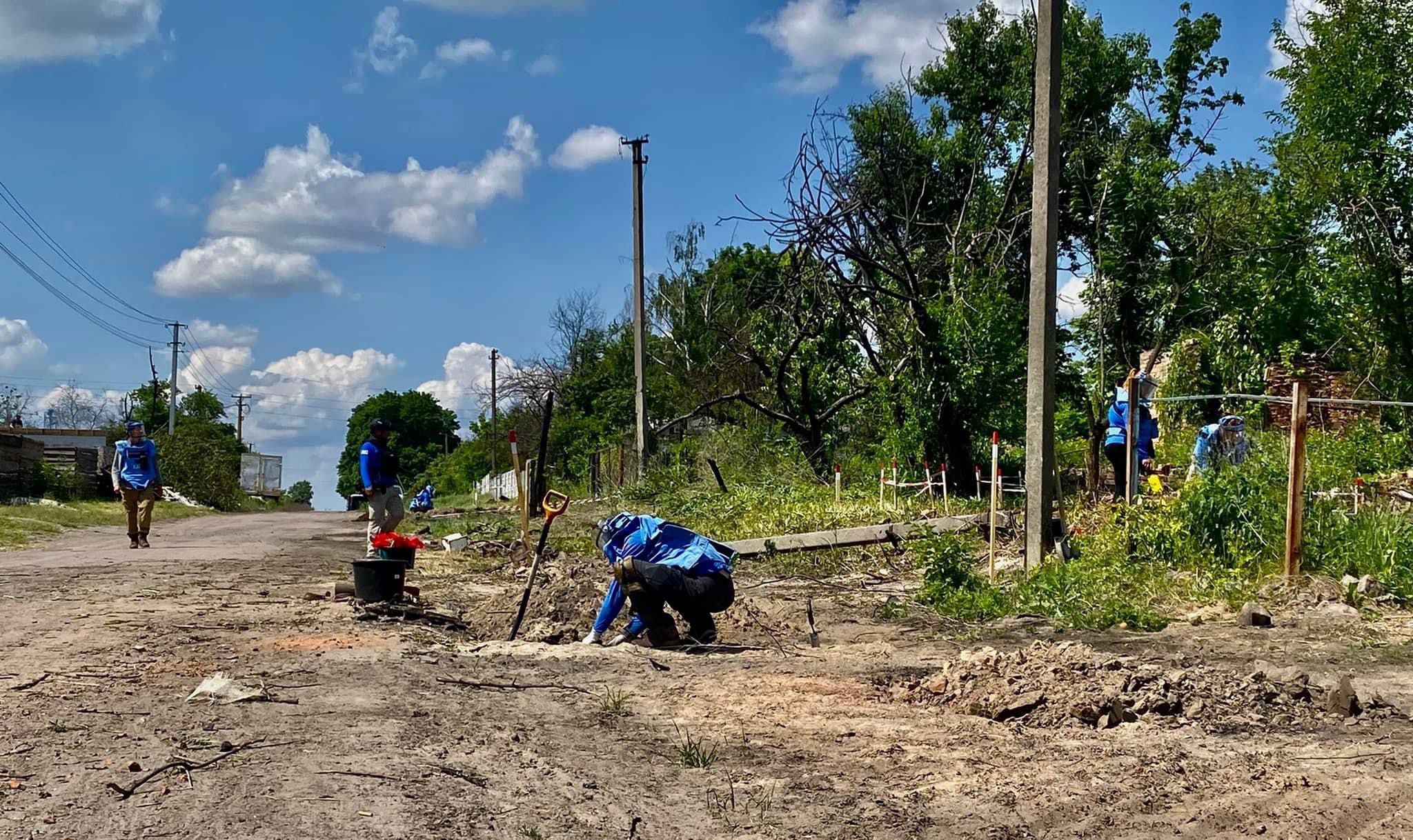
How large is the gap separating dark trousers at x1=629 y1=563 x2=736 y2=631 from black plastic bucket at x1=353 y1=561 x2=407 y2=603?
8.00ft

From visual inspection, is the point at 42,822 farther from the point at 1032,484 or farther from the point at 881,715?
the point at 1032,484

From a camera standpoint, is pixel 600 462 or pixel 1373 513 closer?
pixel 1373 513

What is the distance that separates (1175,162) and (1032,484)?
13.8 meters

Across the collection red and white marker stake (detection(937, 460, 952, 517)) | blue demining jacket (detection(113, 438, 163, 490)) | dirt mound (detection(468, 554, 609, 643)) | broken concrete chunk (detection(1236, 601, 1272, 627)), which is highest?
blue demining jacket (detection(113, 438, 163, 490))

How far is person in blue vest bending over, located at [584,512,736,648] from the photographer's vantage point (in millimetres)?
9109

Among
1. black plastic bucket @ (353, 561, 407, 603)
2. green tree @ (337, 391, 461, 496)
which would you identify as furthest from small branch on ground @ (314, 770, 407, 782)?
green tree @ (337, 391, 461, 496)

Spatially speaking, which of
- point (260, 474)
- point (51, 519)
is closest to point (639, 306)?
point (51, 519)

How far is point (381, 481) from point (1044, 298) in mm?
7044

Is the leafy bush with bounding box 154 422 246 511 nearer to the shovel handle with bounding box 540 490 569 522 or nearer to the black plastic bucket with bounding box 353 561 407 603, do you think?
the black plastic bucket with bounding box 353 561 407 603

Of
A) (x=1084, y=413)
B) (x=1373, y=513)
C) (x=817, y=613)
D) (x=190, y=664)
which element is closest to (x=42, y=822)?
(x=190, y=664)

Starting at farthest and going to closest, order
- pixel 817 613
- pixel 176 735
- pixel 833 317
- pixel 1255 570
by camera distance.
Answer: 1. pixel 833 317
2. pixel 817 613
3. pixel 1255 570
4. pixel 176 735

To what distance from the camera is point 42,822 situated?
14.1 ft

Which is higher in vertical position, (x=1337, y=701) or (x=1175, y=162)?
(x=1175, y=162)

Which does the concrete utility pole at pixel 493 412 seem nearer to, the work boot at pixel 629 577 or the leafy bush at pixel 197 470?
the leafy bush at pixel 197 470
